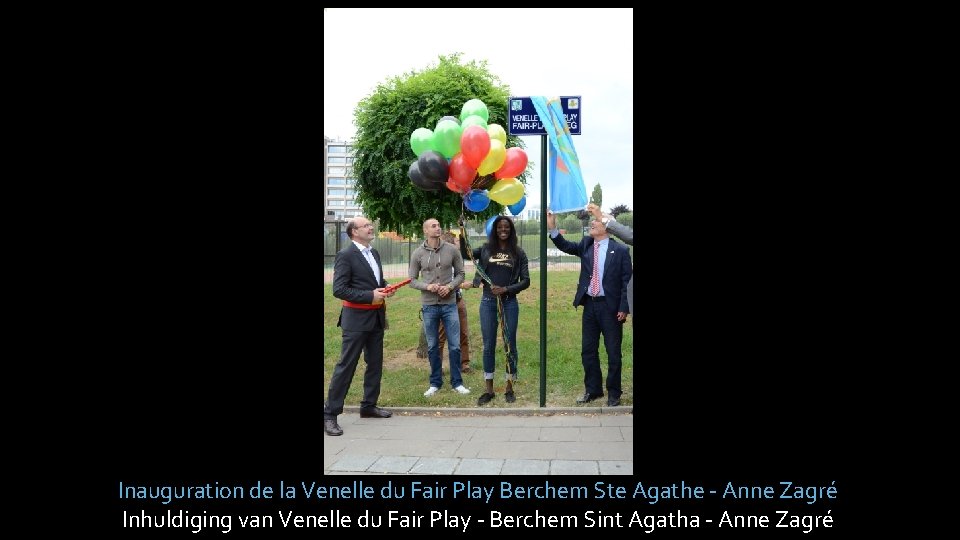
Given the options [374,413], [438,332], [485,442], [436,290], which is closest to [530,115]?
[436,290]

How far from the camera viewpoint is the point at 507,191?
539 centimetres

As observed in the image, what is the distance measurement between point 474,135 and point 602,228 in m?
1.55

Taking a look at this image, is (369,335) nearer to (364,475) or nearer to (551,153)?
(364,475)

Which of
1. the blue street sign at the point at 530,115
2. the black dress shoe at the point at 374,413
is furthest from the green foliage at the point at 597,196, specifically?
the black dress shoe at the point at 374,413

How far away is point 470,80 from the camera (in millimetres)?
7090

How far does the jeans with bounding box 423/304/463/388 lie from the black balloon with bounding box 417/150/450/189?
4.60ft

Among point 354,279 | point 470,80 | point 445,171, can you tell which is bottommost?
point 354,279

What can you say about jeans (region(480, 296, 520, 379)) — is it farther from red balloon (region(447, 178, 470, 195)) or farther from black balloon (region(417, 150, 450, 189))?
black balloon (region(417, 150, 450, 189))

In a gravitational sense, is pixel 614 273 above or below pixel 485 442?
above

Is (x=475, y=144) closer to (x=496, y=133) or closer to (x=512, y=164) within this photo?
(x=496, y=133)

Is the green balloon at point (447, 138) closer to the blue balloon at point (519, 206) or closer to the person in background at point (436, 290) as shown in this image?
the person in background at point (436, 290)

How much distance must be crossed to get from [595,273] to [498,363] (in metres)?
2.33

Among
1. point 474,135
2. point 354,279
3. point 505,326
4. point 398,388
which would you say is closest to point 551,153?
point 474,135

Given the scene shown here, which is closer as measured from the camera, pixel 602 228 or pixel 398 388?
pixel 602 228
